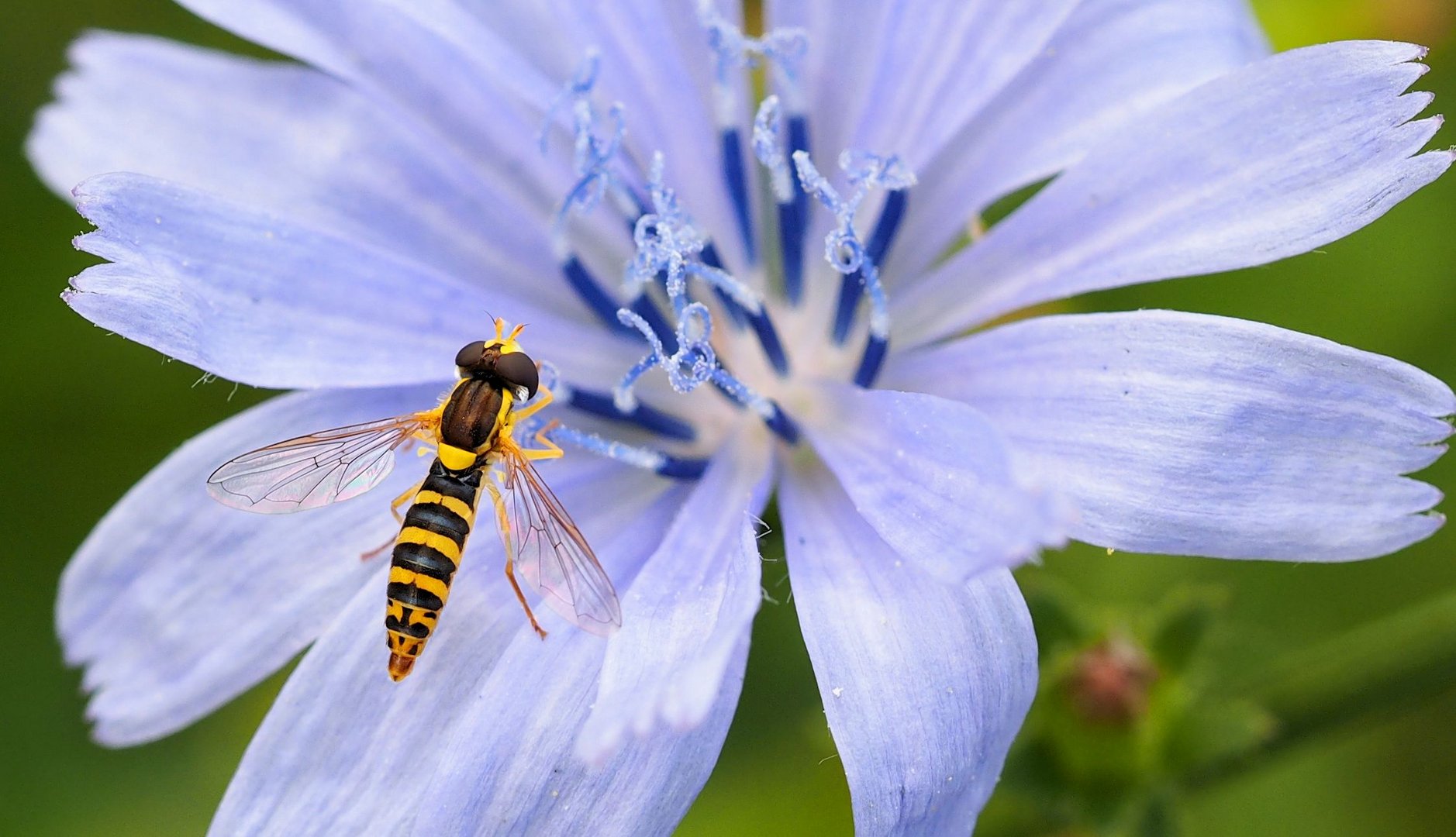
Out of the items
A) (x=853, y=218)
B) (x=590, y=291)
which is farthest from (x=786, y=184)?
(x=590, y=291)

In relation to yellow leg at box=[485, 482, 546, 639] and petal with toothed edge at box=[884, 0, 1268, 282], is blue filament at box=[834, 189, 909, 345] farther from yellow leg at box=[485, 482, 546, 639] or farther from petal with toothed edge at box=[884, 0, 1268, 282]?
yellow leg at box=[485, 482, 546, 639]

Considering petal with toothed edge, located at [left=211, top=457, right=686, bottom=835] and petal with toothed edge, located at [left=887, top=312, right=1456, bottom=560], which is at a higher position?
petal with toothed edge, located at [left=887, top=312, right=1456, bottom=560]

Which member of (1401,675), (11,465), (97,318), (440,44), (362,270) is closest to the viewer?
(97,318)

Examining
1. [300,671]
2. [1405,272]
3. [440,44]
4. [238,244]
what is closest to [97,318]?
[238,244]

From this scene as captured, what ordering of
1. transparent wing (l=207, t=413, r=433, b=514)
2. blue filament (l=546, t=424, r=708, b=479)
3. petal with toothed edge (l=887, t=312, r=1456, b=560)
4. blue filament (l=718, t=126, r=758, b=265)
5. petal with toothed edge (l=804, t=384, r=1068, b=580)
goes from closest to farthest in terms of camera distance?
petal with toothed edge (l=804, t=384, r=1068, b=580)
petal with toothed edge (l=887, t=312, r=1456, b=560)
transparent wing (l=207, t=413, r=433, b=514)
blue filament (l=546, t=424, r=708, b=479)
blue filament (l=718, t=126, r=758, b=265)

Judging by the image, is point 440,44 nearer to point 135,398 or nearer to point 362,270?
point 362,270

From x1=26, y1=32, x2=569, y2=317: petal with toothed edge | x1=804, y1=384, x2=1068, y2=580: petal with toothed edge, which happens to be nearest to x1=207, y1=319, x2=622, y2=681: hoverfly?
x1=26, y1=32, x2=569, y2=317: petal with toothed edge

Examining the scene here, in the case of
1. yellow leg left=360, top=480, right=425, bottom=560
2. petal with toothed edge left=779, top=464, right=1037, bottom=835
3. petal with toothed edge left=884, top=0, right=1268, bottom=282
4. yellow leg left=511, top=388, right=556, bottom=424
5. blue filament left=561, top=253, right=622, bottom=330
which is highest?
petal with toothed edge left=884, top=0, right=1268, bottom=282
